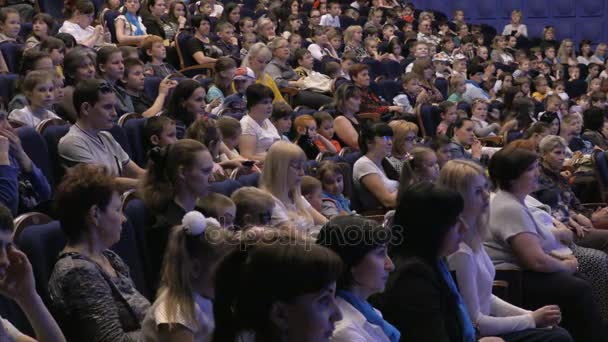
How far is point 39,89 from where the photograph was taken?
3135mm

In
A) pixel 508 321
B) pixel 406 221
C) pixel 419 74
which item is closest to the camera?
pixel 406 221

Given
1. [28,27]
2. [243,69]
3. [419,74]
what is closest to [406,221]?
[243,69]

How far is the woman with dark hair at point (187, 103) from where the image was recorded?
3.52m

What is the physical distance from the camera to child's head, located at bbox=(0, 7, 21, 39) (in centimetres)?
447

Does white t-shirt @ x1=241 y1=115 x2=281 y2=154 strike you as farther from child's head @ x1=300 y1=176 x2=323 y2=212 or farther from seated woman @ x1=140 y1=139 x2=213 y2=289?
seated woman @ x1=140 y1=139 x2=213 y2=289

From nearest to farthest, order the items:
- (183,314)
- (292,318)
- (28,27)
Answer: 1. (292,318)
2. (183,314)
3. (28,27)

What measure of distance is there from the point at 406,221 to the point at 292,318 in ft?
2.52

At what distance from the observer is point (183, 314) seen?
1.60 meters

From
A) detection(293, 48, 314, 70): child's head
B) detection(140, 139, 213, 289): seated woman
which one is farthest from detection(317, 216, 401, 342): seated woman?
detection(293, 48, 314, 70): child's head

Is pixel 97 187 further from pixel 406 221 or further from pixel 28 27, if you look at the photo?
pixel 28 27

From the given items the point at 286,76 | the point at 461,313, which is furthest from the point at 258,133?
the point at 461,313

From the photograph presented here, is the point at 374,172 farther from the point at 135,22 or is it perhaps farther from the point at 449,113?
the point at 135,22

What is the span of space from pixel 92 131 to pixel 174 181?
2.01 feet

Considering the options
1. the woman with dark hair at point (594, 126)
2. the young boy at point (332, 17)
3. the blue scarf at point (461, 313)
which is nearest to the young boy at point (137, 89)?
the blue scarf at point (461, 313)
